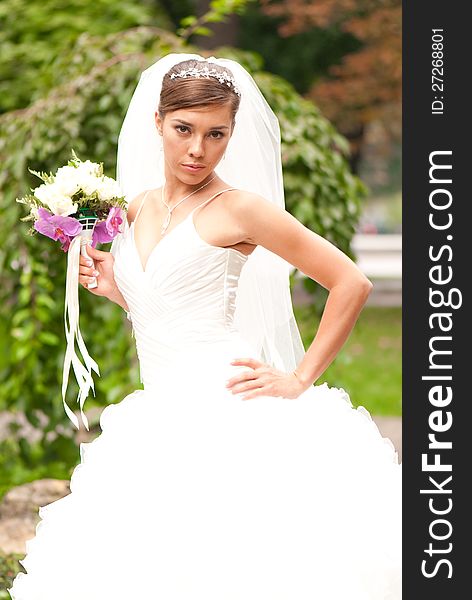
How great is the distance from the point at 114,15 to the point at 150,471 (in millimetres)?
7328

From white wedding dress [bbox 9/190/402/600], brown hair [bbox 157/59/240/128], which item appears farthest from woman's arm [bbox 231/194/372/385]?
brown hair [bbox 157/59/240/128]

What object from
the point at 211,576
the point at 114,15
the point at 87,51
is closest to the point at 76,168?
the point at 211,576

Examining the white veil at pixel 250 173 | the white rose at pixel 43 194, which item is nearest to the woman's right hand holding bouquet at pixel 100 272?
the white veil at pixel 250 173

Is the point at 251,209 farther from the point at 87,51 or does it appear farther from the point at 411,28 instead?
the point at 87,51

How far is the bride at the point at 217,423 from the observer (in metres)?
2.65

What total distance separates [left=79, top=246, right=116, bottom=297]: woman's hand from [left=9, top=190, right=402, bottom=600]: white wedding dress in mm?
83

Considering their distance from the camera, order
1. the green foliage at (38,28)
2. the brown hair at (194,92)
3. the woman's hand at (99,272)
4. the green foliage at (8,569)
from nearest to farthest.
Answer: the brown hair at (194,92) < the woman's hand at (99,272) < the green foliage at (8,569) < the green foliage at (38,28)

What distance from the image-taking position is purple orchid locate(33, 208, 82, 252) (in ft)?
9.84

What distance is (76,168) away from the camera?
307cm

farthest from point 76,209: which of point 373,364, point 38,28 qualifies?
point 373,364

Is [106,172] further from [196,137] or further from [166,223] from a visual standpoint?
[196,137]

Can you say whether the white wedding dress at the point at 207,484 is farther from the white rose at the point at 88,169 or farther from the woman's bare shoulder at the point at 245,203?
the white rose at the point at 88,169

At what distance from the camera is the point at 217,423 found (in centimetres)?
285

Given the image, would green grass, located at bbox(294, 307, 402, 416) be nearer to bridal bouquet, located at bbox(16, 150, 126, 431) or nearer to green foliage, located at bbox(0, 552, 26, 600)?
green foliage, located at bbox(0, 552, 26, 600)
